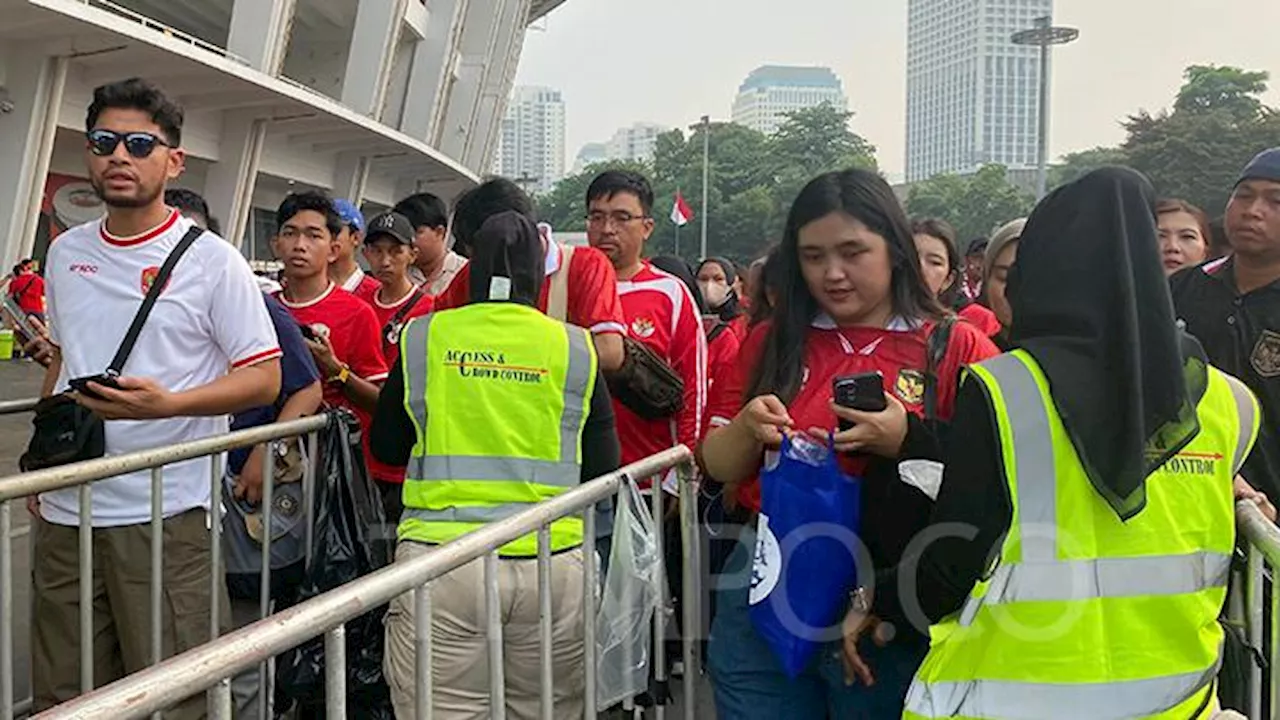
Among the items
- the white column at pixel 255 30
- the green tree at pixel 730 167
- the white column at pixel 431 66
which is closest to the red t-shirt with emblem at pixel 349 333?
the white column at pixel 255 30

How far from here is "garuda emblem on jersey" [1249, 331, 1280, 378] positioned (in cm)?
296

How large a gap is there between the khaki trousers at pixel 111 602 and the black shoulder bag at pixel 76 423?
0.65 feet

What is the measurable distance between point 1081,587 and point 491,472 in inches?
57.3

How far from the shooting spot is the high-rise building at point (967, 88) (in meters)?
55.4

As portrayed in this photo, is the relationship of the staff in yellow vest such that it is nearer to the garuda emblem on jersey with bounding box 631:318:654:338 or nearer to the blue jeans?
the blue jeans

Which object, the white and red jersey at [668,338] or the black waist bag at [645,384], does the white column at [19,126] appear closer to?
the white and red jersey at [668,338]

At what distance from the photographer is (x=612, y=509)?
2883 millimetres

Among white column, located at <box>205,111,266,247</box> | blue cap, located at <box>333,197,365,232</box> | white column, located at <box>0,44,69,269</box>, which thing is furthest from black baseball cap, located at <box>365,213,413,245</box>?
white column, located at <box>205,111,266,247</box>

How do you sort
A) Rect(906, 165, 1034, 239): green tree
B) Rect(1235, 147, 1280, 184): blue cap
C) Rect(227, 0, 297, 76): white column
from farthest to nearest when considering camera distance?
Rect(906, 165, 1034, 239): green tree < Rect(227, 0, 297, 76): white column < Rect(1235, 147, 1280, 184): blue cap

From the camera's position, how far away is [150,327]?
279 centimetres

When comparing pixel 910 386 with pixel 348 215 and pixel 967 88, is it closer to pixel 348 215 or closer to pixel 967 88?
→ pixel 348 215

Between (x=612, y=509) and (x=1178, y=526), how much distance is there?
5.18ft

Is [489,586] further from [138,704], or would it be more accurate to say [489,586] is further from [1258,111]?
[1258,111]

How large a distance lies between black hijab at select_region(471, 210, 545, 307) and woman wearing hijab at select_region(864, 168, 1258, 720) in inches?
55.3
